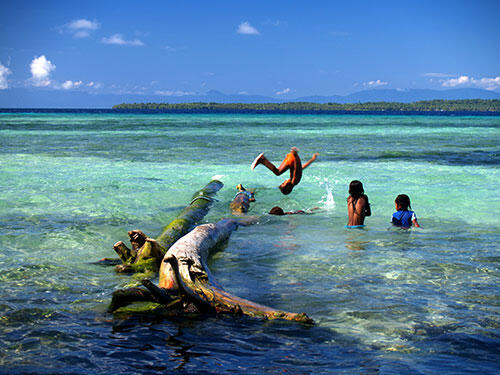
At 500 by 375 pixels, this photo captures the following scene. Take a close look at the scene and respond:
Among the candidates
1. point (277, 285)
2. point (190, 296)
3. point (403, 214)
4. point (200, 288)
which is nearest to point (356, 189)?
point (403, 214)

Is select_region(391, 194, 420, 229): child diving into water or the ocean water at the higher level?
select_region(391, 194, 420, 229): child diving into water

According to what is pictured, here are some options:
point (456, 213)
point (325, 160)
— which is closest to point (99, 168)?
point (325, 160)

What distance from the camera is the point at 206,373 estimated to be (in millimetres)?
4527

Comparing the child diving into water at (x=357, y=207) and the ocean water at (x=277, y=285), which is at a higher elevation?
the child diving into water at (x=357, y=207)

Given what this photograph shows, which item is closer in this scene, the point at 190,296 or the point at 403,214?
the point at 190,296

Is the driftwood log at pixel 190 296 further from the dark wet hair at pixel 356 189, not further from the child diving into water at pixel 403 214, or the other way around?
the child diving into water at pixel 403 214

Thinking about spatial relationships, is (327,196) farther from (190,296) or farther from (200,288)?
(190,296)

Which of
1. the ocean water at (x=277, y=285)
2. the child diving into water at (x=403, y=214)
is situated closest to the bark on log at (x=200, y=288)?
the ocean water at (x=277, y=285)

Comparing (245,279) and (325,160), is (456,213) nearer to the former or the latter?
(245,279)

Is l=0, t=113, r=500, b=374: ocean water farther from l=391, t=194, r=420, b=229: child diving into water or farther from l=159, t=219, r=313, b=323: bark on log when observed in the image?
l=391, t=194, r=420, b=229: child diving into water


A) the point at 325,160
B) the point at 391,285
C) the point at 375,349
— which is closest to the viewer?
the point at 375,349

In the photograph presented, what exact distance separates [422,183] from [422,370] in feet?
49.8

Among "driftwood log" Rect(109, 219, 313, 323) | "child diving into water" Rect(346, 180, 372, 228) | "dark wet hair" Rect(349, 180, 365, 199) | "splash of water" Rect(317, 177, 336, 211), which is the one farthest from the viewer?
"splash of water" Rect(317, 177, 336, 211)

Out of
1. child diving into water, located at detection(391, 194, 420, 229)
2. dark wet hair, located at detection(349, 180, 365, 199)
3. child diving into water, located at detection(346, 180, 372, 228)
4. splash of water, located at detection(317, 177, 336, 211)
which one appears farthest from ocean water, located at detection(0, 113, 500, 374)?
dark wet hair, located at detection(349, 180, 365, 199)
